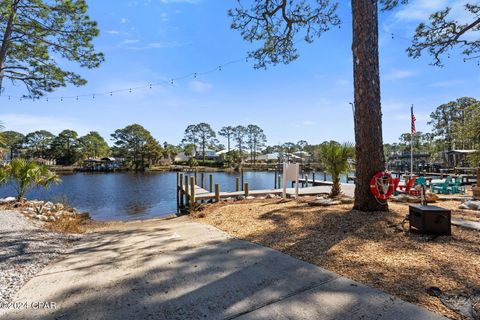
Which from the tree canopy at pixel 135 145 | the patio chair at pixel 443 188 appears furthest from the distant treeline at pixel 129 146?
the patio chair at pixel 443 188

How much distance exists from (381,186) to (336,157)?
363 centimetres

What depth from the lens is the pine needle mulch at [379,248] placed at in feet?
8.39

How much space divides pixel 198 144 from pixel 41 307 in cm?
7413

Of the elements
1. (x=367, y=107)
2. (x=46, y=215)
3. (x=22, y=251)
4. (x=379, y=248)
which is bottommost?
(x=46, y=215)

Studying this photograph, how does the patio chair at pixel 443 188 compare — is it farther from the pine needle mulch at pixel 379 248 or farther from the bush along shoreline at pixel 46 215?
the bush along shoreline at pixel 46 215

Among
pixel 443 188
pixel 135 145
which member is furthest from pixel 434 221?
pixel 135 145

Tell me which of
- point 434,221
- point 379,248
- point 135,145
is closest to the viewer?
point 379,248

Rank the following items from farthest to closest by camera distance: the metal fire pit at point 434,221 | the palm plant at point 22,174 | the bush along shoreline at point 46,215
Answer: the palm plant at point 22,174 → the bush along shoreline at point 46,215 → the metal fire pit at point 434,221

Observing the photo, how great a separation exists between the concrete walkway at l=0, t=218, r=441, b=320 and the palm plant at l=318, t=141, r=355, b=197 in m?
5.68

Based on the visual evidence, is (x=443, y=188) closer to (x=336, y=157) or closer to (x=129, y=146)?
(x=336, y=157)

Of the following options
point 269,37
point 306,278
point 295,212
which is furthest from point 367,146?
point 269,37

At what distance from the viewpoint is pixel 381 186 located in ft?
17.0

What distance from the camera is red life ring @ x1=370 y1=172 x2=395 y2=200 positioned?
514 centimetres

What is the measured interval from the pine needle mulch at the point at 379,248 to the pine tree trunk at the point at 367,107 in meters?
0.51
